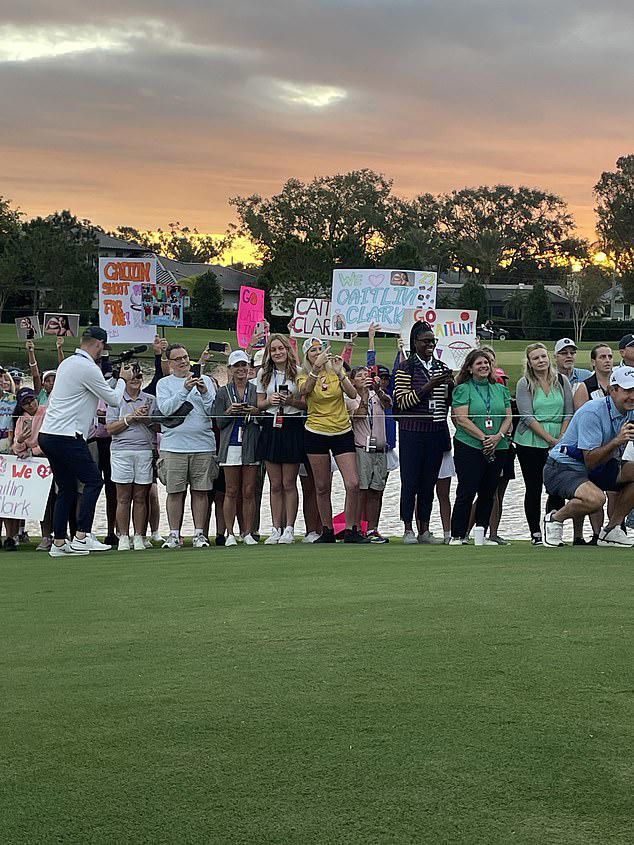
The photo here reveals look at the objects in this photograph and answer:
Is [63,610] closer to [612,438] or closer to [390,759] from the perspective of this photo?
[390,759]

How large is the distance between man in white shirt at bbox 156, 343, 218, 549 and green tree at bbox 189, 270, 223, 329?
71511mm

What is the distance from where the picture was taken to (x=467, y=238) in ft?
402

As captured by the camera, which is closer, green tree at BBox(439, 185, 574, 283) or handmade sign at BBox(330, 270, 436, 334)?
handmade sign at BBox(330, 270, 436, 334)

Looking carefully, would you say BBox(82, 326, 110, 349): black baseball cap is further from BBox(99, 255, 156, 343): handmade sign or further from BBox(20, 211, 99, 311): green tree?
BBox(20, 211, 99, 311): green tree

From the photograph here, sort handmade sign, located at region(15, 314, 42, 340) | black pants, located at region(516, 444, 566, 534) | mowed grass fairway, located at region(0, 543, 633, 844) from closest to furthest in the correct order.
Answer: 1. mowed grass fairway, located at region(0, 543, 633, 844)
2. black pants, located at region(516, 444, 566, 534)
3. handmade sign, located at region(15, 314, 42, 340)

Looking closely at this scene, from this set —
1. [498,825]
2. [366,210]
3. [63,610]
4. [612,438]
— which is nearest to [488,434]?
[612,438]

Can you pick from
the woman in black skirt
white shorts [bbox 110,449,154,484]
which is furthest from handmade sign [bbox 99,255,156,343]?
the woman in black skirt

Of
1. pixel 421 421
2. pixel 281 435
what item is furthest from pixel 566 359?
pixel 281 435

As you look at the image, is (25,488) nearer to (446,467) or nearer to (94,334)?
(94,334)

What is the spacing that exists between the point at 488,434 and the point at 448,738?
7677 millimetres

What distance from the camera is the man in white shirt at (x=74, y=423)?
422 inches

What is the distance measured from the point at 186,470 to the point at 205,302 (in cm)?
7317

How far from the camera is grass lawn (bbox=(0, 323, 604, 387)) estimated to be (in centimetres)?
5125

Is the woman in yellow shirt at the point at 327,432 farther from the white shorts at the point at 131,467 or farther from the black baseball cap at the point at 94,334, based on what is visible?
the black baseball cap at the point at 94,334
